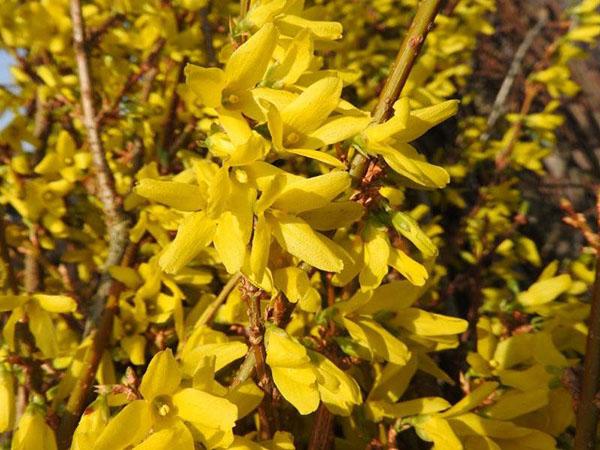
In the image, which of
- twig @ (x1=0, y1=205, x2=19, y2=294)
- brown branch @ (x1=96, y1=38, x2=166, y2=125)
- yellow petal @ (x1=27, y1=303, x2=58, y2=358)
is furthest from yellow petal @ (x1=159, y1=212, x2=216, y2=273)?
brown branch @ (x1=96, y1=38, x2=166, y2=125)

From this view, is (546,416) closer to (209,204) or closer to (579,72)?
(209,204)

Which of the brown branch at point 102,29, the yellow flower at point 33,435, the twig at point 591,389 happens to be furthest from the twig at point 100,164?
the twig at point 591,389

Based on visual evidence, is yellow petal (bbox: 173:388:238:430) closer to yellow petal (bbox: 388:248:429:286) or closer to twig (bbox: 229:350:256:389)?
twig (bbox: 229:350:256:389)

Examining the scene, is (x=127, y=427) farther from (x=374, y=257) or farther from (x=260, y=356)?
(x=374, y=257)

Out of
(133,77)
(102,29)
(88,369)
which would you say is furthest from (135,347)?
Result: (102,29)

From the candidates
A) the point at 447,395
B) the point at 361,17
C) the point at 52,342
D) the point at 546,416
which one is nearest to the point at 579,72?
the point at 361,17

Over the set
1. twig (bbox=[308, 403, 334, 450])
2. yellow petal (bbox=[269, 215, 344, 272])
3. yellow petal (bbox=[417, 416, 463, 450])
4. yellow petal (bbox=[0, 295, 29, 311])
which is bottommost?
yellow petal (bbox=[417, 416, 463, 450])
